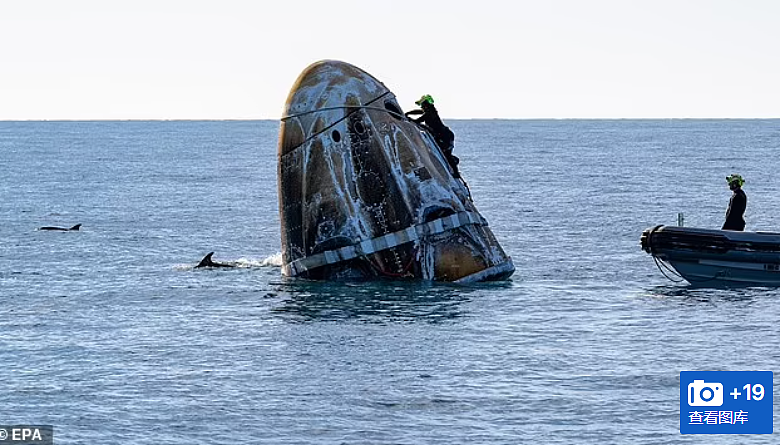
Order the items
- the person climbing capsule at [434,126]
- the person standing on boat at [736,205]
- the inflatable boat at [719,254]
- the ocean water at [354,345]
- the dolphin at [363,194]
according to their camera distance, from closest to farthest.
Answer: the ocean water at [354,345], the inflatable boat at [719,254], the person standing on boat at [736,205], the dolphin at [363,194], the person climbing capsule at [434,126]

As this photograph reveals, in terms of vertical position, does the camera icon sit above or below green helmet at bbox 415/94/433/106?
below

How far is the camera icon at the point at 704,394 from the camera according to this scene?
21.0 m

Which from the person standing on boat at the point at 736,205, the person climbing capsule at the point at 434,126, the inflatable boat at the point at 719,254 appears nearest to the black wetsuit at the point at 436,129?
the person climbing capsule at the point at 434,126

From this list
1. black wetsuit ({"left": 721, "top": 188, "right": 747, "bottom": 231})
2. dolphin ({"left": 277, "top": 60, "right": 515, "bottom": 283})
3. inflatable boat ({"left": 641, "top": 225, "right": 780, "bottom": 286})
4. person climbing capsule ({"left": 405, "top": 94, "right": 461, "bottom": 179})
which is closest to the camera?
inflatable boat ({"left": 641, "top": 225, "right": 780, "bottom": 286})

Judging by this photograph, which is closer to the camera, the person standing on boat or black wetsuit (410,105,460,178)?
the person standing on boat

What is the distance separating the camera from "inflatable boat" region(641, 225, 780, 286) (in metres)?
29.8

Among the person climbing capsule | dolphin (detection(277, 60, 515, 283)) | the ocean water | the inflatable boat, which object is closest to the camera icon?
the ocean water

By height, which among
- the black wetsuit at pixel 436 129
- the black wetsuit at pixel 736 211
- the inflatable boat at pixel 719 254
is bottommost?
the inflatable boat at pixel 719 254

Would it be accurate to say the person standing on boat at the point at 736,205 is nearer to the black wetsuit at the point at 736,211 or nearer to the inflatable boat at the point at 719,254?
the black wetsuit at the point at 736,211

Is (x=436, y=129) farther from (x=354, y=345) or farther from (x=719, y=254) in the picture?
(x=354, y=345)

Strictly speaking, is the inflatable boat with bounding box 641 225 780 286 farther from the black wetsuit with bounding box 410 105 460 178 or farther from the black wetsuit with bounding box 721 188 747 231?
the black wetsuit with bounding box 410 105 460 178

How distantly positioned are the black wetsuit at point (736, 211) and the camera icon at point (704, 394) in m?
9.02

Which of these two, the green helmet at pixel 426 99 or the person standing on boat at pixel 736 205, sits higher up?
the green helmet at pixel 426 99

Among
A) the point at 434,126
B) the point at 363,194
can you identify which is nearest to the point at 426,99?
the point at 434,126
